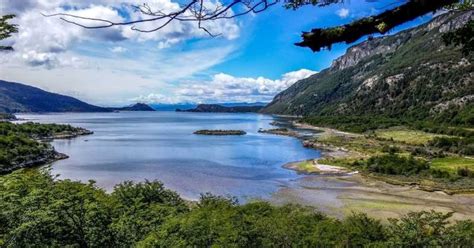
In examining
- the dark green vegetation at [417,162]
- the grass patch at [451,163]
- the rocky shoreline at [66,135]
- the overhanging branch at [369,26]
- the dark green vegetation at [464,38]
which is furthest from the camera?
the rocky shoreline at [66,135]

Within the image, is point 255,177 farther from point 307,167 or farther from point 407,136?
point 407,136

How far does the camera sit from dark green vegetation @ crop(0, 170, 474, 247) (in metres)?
19.3

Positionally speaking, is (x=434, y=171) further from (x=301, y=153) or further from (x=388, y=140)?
(x=388, y=140)

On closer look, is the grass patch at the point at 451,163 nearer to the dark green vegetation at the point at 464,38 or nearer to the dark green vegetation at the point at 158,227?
the dark green vegetation at the point at 158,227

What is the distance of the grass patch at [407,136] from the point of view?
12284cm

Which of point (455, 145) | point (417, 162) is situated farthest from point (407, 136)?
point (417, 162)

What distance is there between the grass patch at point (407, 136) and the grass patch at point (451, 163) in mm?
31570

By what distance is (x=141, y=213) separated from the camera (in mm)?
29266

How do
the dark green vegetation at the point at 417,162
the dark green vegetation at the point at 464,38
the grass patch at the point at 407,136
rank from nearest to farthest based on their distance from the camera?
the dark green vegetation at the point at 464,38, the dark green vegetation at the point at 417,162, the grass patch at the point at 407,136

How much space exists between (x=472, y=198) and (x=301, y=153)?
165 feet

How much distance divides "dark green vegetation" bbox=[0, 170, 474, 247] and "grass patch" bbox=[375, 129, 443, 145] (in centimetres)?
9501

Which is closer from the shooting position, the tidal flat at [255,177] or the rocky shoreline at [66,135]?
the tidal flat at [255,177]

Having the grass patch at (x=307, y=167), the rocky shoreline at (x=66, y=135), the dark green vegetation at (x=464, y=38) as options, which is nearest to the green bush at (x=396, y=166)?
the grass patch at (x=307, y=167)

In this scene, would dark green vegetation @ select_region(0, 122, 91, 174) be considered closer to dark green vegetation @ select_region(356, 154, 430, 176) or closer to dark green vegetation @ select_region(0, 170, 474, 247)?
dark green vegetation @ select_region(0, 170, 474, 247)
